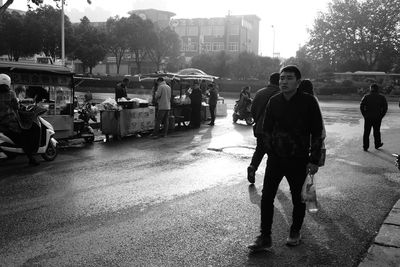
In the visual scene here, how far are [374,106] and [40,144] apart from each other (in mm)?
7987

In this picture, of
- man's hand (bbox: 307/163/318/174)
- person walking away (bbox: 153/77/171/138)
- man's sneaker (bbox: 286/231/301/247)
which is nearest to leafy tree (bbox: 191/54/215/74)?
person walking away (bbox: 153/77/171/138)

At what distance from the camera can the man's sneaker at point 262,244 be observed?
13.4 feet

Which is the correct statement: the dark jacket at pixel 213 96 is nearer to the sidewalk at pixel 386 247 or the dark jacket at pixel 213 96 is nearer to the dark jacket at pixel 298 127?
the sidewalk at pixel 386 247

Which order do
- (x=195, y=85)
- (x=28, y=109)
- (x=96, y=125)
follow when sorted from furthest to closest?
(x=195, y=85) < (x=96, y=125) < (x=28, y=109)

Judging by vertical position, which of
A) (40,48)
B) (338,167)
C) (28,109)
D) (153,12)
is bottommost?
(338,167)

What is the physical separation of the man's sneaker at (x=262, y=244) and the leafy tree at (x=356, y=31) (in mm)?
50512

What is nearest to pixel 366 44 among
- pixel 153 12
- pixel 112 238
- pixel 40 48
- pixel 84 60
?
pixel 84 60

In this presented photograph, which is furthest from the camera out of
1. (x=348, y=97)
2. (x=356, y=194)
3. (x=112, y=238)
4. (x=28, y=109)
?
(x=348, y=97)

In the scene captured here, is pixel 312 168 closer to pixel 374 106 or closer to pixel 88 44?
pixel 374 106

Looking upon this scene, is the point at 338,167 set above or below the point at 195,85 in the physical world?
below

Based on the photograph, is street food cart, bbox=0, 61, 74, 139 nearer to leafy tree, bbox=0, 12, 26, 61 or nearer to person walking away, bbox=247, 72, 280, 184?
person walking away, bbox=247, 72, 280, 184

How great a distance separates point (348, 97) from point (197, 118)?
101 feet

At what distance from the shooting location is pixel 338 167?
8523mm

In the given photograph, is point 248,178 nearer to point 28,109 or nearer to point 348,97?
point 28,109
